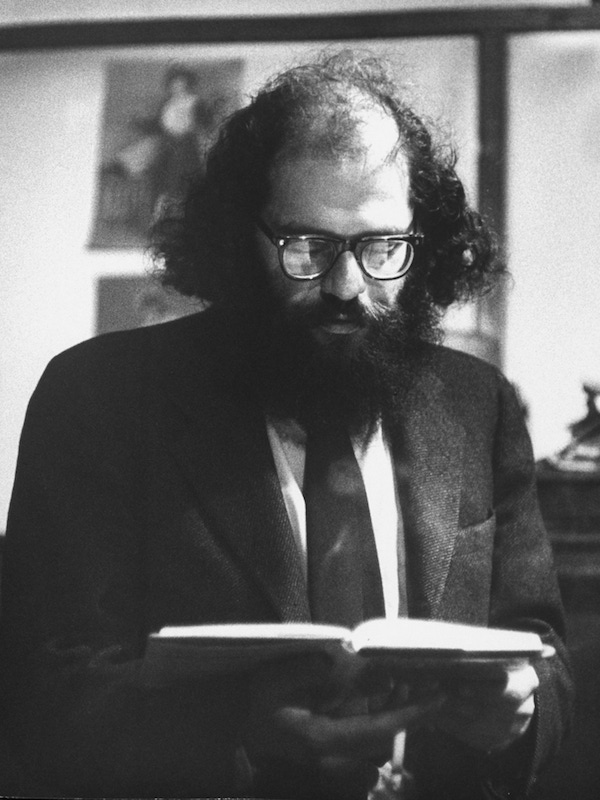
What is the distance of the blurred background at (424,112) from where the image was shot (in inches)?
55.3

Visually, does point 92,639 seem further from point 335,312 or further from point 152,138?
point 152,138

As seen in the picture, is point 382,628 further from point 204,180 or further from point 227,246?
point 204,180

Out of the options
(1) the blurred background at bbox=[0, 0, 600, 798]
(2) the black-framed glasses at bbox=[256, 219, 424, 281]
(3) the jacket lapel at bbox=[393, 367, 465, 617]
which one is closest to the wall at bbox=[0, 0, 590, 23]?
(1) the blurred background at bbox=[0, 0, 600, 798]

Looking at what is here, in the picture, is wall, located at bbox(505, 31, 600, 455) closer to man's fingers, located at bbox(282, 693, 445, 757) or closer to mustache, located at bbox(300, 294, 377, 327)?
mustache, located at bbox(300, 294, 377, 327)

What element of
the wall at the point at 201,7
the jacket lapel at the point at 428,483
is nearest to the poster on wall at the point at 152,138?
the wall at the point at 201,7

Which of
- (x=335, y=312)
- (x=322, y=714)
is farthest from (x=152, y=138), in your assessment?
(x=322, y=714)

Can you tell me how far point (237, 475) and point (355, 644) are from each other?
32 cm

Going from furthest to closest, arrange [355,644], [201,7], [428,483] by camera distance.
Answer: [201,7]
[428,483]
[355,644]

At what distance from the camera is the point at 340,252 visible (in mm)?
1300

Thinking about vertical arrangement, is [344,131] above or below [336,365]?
above

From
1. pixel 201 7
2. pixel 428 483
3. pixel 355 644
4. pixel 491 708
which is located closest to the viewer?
pixel 355 644

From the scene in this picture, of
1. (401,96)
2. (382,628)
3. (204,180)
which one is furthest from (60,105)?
(382,628)

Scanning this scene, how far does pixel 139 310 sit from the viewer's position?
142 centimetres

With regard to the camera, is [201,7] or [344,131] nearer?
[344,131]
